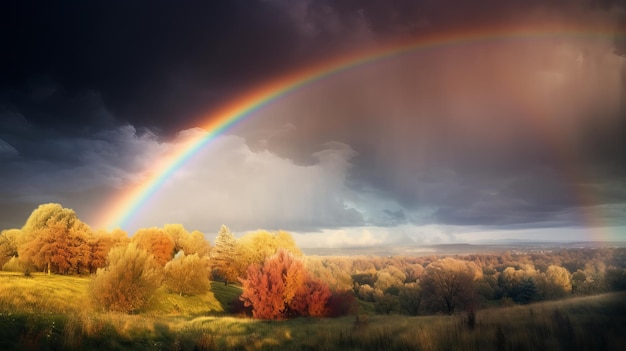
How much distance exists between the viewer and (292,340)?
55.8 feet

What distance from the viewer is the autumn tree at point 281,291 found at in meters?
43.7

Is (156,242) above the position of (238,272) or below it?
above

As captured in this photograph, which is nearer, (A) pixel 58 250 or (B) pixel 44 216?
(A) pixel 58 250

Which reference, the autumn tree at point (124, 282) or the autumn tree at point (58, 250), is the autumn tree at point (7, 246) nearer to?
the autumn tree at point (58, 250)

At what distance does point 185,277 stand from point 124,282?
73.3ft

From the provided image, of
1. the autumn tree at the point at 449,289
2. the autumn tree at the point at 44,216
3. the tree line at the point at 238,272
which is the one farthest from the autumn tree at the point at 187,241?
the autumn tree at the point at 449,289

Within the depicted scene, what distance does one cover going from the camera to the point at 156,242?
84.4 meters

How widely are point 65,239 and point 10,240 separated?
125 feet

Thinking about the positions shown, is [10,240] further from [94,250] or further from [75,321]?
[75,321]

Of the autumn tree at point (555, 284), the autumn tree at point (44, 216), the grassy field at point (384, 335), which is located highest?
the autumn tree at point (44, 216)

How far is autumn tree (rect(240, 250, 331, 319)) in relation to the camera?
4369 centimetres

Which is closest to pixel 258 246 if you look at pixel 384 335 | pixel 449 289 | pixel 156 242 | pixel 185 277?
pixel 156 242

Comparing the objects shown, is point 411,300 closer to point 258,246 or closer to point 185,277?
point 258,246

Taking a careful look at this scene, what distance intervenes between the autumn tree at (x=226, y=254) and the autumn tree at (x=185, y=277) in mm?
21695
